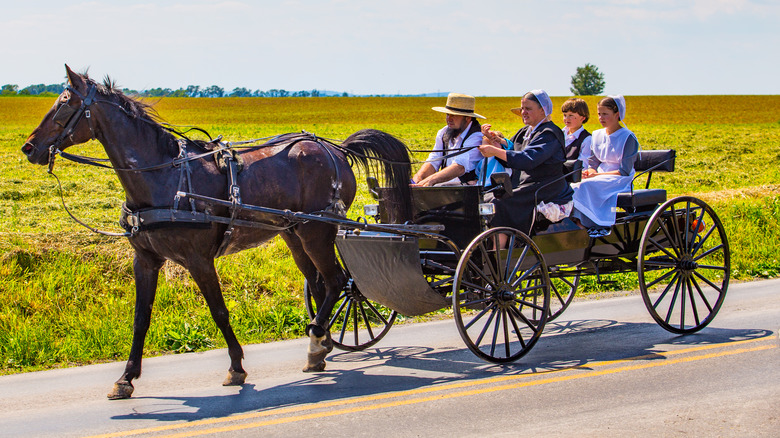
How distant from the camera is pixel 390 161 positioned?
24.0 ft

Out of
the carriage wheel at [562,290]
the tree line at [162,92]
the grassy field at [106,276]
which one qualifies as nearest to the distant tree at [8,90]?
the tree line at [162,92]

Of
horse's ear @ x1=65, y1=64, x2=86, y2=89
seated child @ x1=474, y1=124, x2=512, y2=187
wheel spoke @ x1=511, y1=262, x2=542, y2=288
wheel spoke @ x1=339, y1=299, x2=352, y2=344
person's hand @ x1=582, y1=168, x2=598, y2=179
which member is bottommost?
wheel spoke @ x1=339, y1=299, x2=352, y2=344

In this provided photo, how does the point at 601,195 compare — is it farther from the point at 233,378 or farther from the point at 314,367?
the point at 233,378

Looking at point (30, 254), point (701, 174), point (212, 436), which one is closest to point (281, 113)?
point (701, 174)

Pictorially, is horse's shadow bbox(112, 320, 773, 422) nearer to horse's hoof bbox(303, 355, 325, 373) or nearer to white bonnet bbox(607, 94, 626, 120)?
horse's hoof bbox(303, 355, 325, 373)

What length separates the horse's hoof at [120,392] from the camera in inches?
229

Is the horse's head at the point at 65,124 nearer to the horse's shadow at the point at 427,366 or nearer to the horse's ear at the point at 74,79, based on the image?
the horse's ear at the point at 74,79

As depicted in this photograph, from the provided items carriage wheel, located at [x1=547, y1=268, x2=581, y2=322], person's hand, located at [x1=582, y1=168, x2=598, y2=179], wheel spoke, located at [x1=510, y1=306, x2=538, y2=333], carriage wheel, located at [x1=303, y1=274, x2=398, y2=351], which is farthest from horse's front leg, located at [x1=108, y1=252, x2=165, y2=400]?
person's hand, located at [x1=582, y1=168, x2=598, y2=179]

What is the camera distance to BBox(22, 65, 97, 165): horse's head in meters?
5.78

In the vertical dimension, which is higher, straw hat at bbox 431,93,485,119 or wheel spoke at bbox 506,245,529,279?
straw hat at bbox 431,93,485,119

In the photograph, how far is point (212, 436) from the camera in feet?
15.9

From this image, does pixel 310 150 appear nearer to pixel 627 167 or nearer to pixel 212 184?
pixel 212 184

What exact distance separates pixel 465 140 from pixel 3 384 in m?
4.66

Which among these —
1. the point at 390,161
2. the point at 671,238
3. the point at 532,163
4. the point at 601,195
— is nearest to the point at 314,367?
the point at 390,161
